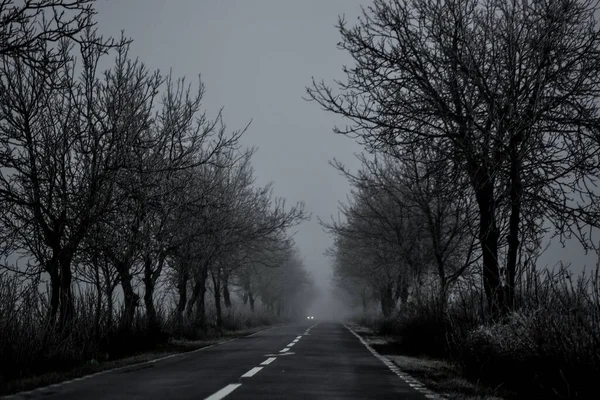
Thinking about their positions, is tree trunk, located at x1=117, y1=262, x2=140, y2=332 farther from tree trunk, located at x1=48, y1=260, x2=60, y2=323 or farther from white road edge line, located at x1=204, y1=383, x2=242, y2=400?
white road edge line, located at x1=204, y1=383, x2=242, y2=400

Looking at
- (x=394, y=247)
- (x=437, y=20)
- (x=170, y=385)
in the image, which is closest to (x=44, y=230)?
(x=170, y=385)

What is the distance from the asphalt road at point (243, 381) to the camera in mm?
8359

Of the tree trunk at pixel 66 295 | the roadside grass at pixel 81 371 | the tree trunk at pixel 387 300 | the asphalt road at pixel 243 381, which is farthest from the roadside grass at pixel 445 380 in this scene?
the tree trunk at pixel 387 300

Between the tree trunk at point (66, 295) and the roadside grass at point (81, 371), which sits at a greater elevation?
the tree trunk at point (66, 295)

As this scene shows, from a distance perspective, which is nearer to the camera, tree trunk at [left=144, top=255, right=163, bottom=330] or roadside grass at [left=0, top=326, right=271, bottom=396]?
roadside grass at [left=0, top=326, right=271, bottom=396]

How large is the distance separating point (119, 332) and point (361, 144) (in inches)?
311

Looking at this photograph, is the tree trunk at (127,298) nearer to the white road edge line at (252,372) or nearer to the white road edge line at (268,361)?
the white road edge line at (268,361)

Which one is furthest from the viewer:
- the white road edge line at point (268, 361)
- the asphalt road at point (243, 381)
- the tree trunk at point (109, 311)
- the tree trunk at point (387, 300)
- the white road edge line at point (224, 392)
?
the tree trunk at point (387, 300)

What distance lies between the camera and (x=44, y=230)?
1414cm

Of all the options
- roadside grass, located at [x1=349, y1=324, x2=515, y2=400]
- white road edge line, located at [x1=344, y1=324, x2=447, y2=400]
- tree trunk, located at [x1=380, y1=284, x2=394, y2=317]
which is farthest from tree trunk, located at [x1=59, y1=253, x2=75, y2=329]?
tree trunk, located at [x1=380, y1=284, x2=394, y2=317]

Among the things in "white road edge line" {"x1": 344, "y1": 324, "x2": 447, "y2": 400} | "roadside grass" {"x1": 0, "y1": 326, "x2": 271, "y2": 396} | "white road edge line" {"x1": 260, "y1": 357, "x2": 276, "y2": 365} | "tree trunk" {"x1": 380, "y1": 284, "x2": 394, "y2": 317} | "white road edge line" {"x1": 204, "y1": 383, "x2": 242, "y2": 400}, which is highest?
"tree trunk" {"x1": 380, "y1": 284, "x2": 394, "y2": 317}

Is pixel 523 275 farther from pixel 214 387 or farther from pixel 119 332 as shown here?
pixel 119 332

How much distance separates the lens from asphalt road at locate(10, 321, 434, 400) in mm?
8359

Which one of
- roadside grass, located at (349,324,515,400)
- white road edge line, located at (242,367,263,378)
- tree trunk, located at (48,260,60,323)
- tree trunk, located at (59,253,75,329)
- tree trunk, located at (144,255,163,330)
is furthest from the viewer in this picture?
tree trunk, located at (144,255,163,330)
